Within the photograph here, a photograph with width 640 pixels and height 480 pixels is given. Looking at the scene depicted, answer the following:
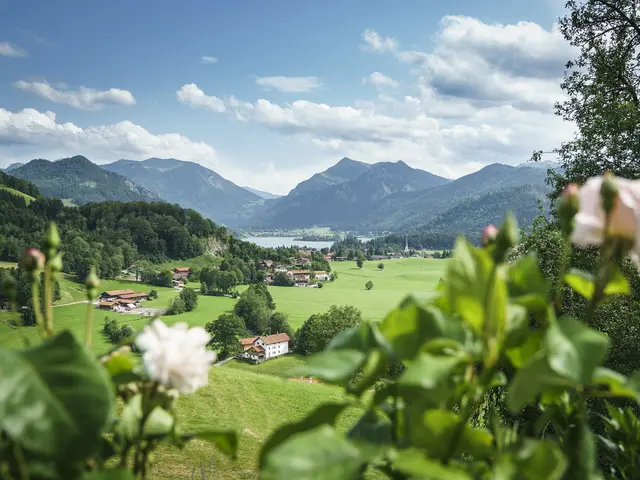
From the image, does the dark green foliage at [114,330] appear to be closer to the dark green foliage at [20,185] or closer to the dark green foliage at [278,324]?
the dark green foliage at [278,324]

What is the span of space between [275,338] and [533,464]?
58.4 metres

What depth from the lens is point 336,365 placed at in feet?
1.70

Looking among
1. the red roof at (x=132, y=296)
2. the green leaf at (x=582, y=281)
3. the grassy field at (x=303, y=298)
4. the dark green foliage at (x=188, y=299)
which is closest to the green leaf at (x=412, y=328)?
the green leaf at (x=582, y=281)

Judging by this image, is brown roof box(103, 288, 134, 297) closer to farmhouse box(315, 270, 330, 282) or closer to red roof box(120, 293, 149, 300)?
red roof box(120, 293, 149, 300)

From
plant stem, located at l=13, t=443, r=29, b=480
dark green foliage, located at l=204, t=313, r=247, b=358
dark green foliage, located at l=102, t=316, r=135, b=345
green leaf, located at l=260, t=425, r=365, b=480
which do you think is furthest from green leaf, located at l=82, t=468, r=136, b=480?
dark green foliage, located at l=102, t=316, r=135, b=345

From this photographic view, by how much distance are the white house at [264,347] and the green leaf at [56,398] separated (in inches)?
2183

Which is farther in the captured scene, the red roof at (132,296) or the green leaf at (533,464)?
the red roof at (132,296)

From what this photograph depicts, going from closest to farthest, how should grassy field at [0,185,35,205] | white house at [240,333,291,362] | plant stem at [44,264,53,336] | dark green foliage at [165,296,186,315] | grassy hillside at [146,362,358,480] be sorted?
1. plant stem at [44,264,53,336]
2. grassy hillside at [146,362,358,480]
3. white house at [240,333,291,362]
4. dark green foliage at [165,296,186,315]
5. grassy field at [0,185,35,205]

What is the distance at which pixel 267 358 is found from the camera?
5491 centimetres

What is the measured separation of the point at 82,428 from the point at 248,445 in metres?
18.1

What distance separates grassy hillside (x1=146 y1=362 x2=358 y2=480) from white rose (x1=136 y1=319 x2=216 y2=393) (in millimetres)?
11420

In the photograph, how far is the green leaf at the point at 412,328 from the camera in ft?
1.76

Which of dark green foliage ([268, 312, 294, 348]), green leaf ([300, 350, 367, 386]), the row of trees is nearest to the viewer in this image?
green leaf ([300, 350, 367, 386])

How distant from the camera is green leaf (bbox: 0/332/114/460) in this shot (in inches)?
16.1
